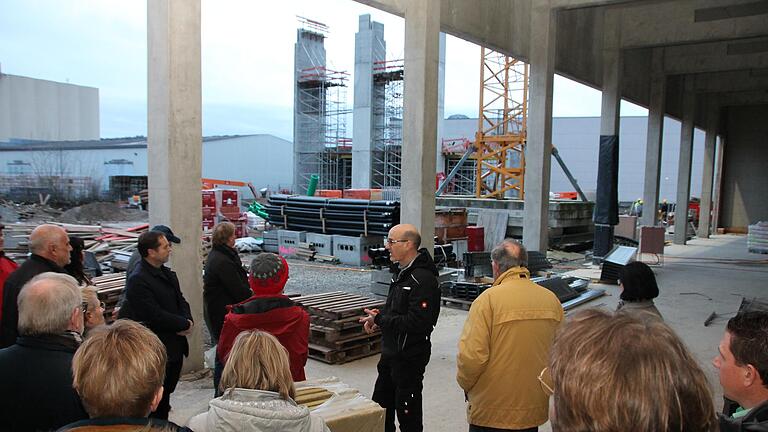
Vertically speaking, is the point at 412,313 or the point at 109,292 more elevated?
the point at 412,313

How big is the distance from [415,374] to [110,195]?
4233 cm

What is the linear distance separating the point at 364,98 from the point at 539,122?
3299 cm

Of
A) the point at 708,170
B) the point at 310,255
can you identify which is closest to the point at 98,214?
the point at 310,255

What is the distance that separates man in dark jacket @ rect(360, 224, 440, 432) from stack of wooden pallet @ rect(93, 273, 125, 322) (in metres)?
5.29

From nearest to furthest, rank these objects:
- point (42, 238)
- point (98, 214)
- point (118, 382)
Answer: point (118, 382)
point (42, 238)
point (98, 214)

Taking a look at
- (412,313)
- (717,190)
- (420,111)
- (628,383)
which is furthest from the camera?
(717,190)

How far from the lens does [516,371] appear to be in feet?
10.7

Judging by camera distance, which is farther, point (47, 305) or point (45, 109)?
point (45, 109)

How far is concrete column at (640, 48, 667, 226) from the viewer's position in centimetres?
2153

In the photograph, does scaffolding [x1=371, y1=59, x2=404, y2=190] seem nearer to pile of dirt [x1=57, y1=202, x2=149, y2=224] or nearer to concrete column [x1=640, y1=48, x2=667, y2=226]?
pile of dirt [x1=57, y1=202, x2=149, y2=224]

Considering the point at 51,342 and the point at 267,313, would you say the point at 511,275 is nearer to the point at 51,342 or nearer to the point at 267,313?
the point at 267,313

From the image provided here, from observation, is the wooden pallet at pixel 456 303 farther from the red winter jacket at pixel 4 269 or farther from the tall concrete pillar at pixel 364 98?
the tall concrete pillar at pixel 364 98

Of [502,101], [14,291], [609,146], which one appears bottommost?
[14,291]

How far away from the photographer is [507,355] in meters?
Answer: 3.27
